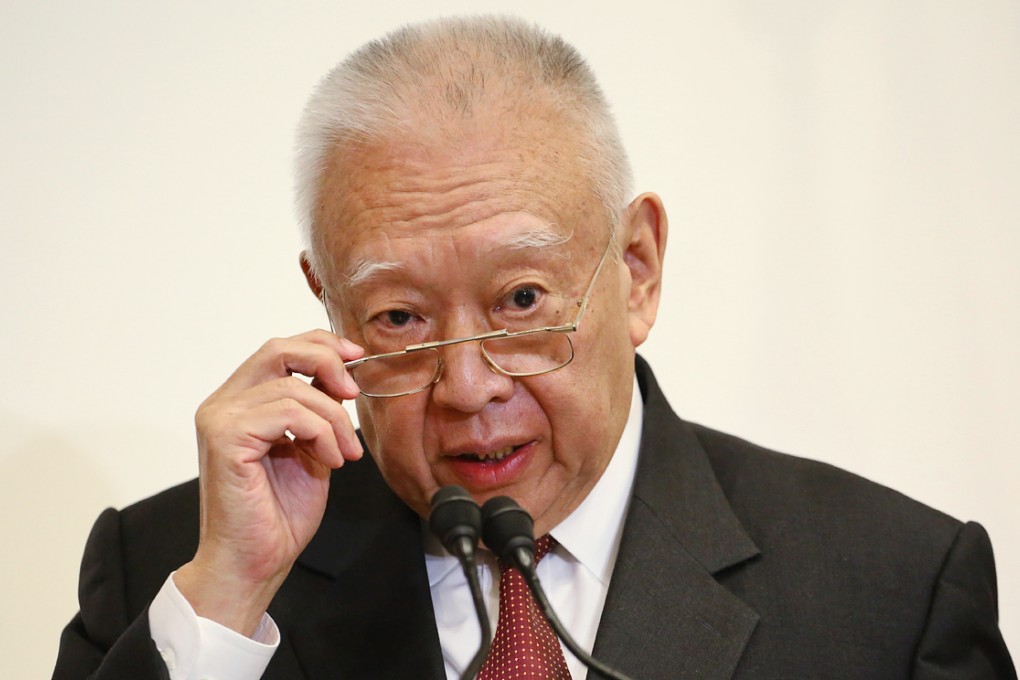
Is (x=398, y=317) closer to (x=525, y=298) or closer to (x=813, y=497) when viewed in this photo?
(x=525, y=298)

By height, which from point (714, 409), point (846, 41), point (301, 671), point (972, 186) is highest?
→ point (846, 41)

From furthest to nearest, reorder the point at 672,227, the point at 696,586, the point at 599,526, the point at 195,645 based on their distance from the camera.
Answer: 1. the point at 672,227
2. the point at 599,526
3. the point at 696,586
4. the point at 195,645

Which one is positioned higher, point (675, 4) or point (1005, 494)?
point (675, 4)

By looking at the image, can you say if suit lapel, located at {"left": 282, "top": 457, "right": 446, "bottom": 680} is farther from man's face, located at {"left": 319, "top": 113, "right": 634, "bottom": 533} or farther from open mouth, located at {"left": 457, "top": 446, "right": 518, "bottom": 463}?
open mouth, located at {"left": 457, "top": 446, "right": 518, "bottom": 463}

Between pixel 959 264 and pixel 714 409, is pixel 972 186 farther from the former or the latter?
pixel 714 409

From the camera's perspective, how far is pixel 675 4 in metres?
2.83

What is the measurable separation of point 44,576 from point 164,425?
16.4 inches

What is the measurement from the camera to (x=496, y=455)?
1947 mm

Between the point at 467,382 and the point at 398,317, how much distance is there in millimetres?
180

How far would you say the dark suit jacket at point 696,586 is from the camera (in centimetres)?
194

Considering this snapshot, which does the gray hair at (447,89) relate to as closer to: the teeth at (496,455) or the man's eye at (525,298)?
the man's eye at (525,298)

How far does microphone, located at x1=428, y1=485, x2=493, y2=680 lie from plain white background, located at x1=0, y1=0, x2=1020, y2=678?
1388 mm

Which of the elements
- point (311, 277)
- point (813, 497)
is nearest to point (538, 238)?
point (311, 277)

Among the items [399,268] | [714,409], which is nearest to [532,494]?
[399,268]
